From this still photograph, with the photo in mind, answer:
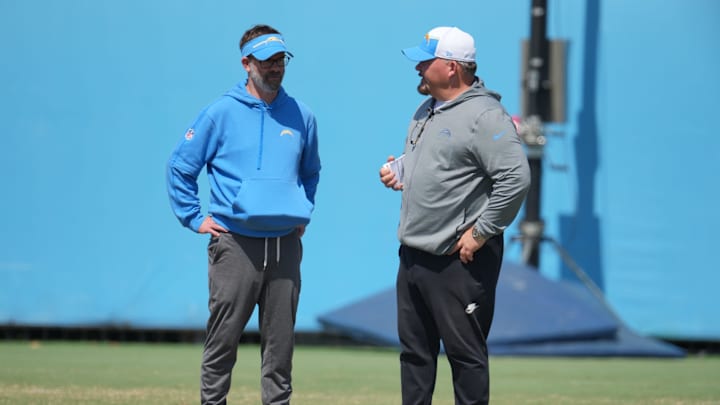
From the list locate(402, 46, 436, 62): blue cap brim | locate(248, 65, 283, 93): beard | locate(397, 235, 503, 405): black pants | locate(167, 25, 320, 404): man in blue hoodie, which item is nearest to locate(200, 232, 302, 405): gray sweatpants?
locate(167, 25, 320, 404): man in blue hoodie

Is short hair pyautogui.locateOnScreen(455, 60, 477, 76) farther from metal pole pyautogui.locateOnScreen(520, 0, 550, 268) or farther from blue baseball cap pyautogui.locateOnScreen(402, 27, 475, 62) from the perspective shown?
metal pole pyautogui.locateOnScreen(520, 0, 550, 268)

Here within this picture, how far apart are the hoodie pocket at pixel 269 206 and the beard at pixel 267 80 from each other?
39 cm

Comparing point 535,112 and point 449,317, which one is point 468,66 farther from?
point 535,112

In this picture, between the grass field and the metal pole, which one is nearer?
the grass field

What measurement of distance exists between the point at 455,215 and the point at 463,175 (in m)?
0.16

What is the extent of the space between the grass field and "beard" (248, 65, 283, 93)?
186 cm

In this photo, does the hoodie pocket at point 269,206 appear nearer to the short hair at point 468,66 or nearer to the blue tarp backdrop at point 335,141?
the short hair at point 468,66

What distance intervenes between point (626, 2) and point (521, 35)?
1.00 meters

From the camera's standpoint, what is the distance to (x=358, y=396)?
6246 mm

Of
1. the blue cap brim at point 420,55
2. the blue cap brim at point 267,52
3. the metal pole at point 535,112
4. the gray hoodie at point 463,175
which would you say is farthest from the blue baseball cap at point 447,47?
the metal pole at point 535,112

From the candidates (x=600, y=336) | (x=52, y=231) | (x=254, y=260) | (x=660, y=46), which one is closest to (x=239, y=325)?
(x=254, y=260)

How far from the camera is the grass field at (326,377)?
19.9 feet

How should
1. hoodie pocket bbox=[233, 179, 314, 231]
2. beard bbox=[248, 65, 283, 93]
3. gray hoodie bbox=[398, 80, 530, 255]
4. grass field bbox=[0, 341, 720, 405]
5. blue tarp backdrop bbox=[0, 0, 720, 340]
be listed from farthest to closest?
blue tarp backdrop bbox=[0, 0, 720, 340], grass field bbox=[0, 341, 720, 405], beard bbox=[248, 65, 283, 93], hoodie pocket bbox=[233, 179, 314, 231], gray hoodie bbox=[398, 80, 530, 255]

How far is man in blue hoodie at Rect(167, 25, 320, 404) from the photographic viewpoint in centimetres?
456
